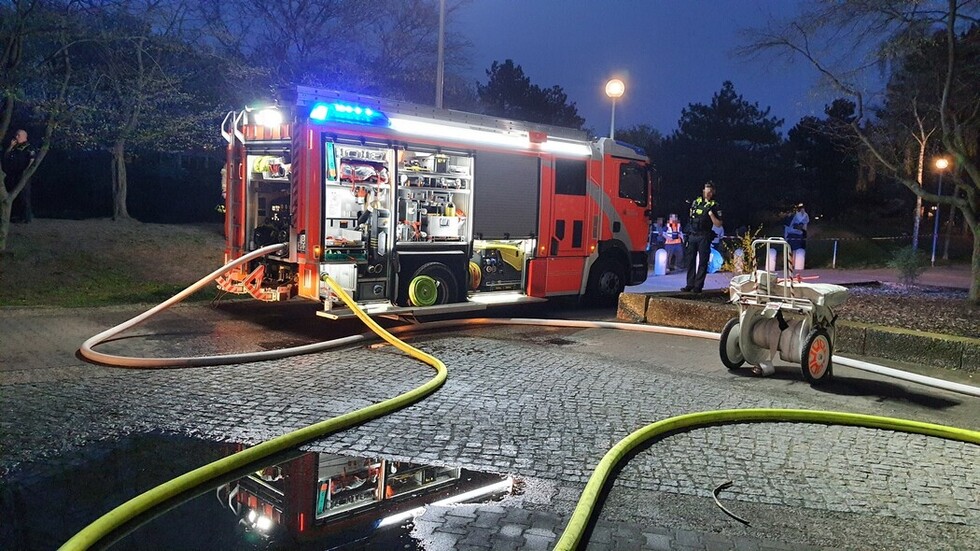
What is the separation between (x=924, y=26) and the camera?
1097 cm

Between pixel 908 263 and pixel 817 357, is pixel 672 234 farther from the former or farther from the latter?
pixel 817 357

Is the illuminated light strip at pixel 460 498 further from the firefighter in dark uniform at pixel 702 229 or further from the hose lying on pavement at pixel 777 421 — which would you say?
the firefighter in dark uniform at pixel 702 229

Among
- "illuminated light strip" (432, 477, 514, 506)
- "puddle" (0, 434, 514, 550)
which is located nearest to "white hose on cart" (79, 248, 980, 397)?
"puddle" (0, 434, 514, 550)

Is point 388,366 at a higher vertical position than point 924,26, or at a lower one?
lower

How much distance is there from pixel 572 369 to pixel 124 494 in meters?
4.56

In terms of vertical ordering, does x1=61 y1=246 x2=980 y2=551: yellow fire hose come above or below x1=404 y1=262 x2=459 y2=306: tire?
below

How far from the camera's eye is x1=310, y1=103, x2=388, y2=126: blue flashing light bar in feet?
29.1

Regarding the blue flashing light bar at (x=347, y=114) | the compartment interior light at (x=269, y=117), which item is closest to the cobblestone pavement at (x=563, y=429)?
the blue flashing light bar at (x=347, y=114)

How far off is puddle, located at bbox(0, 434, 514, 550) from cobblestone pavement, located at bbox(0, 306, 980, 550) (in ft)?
0.52

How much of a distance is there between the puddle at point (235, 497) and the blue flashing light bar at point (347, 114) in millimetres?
4842

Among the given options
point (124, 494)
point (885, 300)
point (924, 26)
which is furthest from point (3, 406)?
point (924, 26)

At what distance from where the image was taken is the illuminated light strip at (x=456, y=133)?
9.73 metres

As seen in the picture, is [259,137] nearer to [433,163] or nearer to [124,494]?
[433,163]

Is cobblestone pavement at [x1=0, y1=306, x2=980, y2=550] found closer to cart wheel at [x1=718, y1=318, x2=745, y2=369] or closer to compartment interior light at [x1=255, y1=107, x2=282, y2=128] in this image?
cart wheel at [x1=718, y1=318, x2=745, y2=369]
